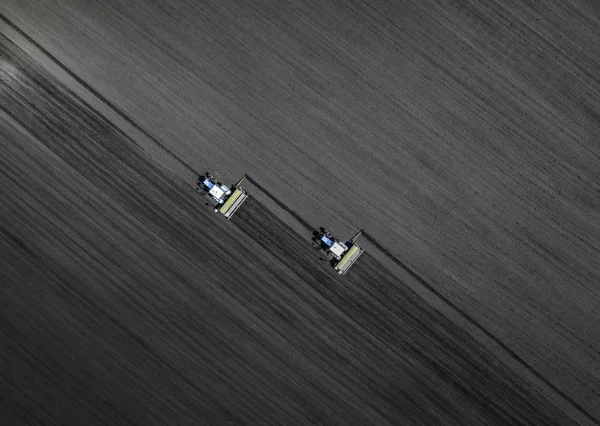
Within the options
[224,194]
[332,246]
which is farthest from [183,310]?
[332,246]

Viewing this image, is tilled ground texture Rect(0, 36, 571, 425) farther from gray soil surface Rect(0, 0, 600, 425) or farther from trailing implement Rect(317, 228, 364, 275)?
trailing implement Rect(317, 228, 364, 275)

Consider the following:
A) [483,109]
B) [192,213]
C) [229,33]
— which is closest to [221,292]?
[192,213]

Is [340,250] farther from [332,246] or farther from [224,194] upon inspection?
[224,194]

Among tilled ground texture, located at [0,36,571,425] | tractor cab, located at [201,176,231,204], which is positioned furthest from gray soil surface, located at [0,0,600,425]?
tractor cab, located at [201,176,231,204]

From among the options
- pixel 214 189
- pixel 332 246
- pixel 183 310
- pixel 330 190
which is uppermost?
pixel 330 190

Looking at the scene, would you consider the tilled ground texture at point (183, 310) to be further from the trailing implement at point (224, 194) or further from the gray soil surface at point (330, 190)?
the trailing implement at point (224, 194)

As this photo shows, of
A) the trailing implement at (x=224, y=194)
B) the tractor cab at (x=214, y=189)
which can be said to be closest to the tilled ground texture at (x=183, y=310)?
the trailing implement at (x=224, y=194)

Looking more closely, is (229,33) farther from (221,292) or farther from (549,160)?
(549,160)
